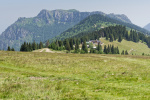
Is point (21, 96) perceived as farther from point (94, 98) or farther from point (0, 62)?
point (0, 62)

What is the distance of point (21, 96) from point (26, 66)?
79.5 feet

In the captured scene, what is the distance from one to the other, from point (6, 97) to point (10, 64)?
27.2 metres

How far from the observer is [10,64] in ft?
121

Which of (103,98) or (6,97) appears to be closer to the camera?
(6,97)

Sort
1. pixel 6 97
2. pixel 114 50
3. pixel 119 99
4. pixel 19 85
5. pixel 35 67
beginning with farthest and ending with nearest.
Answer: pixel 114 50 < pixel 35 67 < pixel 19 85 < pixel 119 99 < pixel 6 97

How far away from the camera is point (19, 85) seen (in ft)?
51.2

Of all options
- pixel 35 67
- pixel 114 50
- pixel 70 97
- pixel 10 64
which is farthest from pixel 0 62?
pixel 114 50

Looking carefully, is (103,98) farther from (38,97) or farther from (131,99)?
(38,97)

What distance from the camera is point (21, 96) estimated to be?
12102mm

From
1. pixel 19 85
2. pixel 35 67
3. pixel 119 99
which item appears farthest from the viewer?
pixel 35 67

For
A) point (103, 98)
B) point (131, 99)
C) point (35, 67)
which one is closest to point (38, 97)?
point (103, 98)

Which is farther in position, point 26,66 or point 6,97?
point 26,66

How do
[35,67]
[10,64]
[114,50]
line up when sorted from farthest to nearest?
[114,50] → [10,64] → [35,67]

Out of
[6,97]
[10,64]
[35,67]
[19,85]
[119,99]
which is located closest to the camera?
[6,97]
